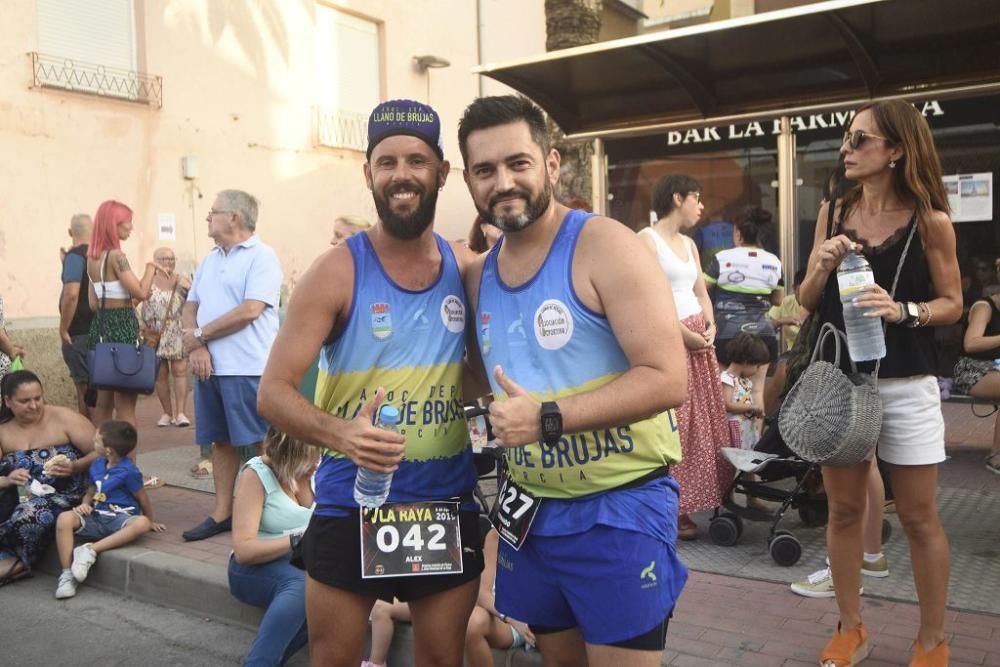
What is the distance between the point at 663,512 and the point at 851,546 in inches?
53.6

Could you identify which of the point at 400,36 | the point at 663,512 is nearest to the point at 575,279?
the point at 663,512

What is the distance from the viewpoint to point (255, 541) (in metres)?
4.34

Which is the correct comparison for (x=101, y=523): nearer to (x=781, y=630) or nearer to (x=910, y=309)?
(x=781, y=630)

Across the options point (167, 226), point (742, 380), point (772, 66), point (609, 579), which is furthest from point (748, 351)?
point (167, 226)

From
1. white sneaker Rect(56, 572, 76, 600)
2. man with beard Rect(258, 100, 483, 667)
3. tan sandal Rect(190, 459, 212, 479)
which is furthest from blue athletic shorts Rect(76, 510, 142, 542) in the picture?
man with beard Rect(258, 100, 483, 667)

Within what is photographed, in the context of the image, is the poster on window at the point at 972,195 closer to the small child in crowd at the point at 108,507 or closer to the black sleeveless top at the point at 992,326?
the black sleeveless top at the point at 992,326

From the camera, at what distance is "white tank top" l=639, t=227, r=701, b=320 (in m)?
5.16

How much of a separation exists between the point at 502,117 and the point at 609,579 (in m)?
1.17

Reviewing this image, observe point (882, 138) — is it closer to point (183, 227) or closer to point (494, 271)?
point (494, 271)

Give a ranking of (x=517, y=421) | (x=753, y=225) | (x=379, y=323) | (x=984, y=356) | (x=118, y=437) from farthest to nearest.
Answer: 1. (x=753, y=225)
2. (x=984, y=356)
3. (x=118, y=437)
4. (x=379, y=323)
5. (x=517, y=421)

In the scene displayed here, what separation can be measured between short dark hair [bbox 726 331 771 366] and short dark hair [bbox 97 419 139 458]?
3.49 metres

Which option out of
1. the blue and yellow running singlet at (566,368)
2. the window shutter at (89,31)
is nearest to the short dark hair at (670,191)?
the blue and yellow running singlet at (566,368)

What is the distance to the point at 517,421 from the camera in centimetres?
220

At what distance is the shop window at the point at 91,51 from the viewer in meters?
11.1
